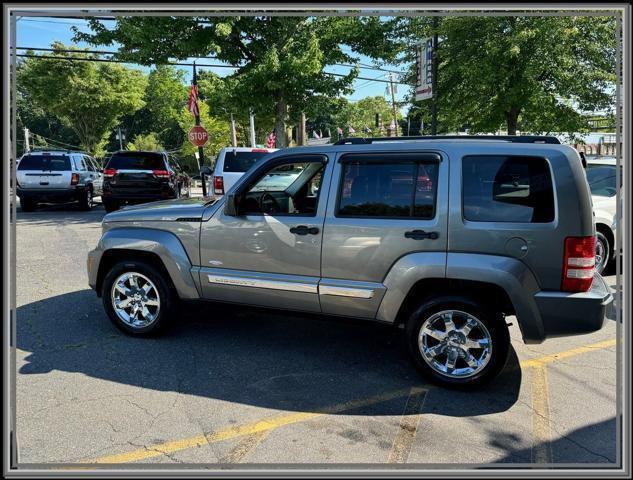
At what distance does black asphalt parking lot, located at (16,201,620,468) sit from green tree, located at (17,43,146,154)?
3078 centimetres

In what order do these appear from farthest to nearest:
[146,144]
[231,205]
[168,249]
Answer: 1. [146,144]
2. [168,249]
3. [231,205]

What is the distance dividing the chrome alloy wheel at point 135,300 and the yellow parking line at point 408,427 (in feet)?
8.46

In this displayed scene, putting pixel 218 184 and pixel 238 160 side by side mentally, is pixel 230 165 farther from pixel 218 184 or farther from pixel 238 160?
pixel 218 184

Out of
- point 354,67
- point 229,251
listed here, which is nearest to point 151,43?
point 354,67

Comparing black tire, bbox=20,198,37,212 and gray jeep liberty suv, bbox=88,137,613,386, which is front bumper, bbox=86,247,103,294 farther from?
black tire, bbox=20,198,37,212

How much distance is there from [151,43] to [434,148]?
12546 millimetres

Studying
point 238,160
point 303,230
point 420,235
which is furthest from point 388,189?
point 238,160

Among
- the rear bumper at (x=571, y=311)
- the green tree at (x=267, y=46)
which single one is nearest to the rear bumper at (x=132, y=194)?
the green tree at (x=267, y=46)

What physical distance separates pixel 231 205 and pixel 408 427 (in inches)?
92.4

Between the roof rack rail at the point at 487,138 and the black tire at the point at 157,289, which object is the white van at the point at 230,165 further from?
the roof rack rail at the point at 487,138

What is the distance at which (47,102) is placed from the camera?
32.5 meters

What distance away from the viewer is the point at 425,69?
40.5 feet

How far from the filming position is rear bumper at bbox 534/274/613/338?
11.5ft

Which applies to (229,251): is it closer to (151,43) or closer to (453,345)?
(453,345)
